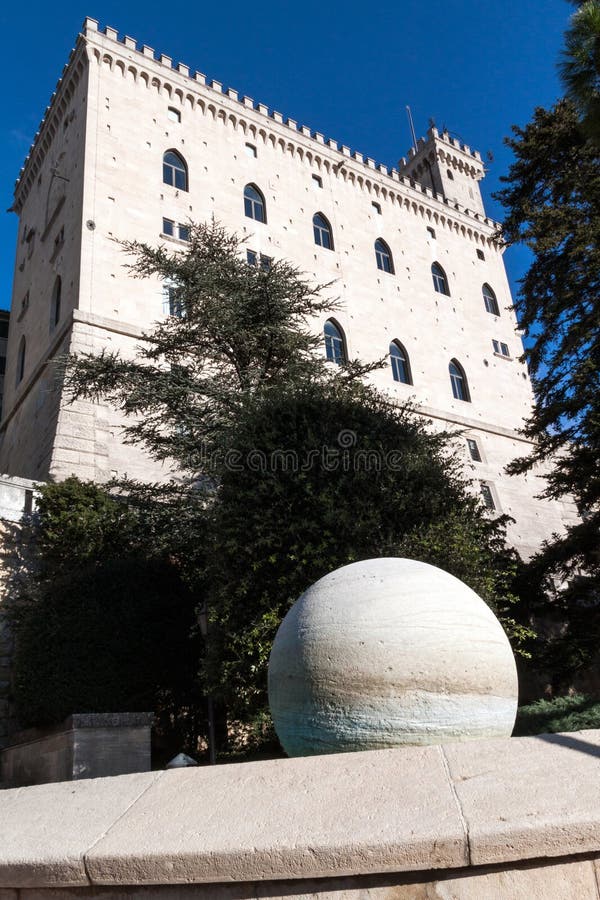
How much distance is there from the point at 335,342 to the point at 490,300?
12.1 m

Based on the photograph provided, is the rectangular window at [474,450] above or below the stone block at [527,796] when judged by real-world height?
above

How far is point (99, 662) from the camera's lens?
10.4 m

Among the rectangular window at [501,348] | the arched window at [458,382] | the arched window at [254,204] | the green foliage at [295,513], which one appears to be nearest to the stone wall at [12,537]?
the green foliage at [295,513]

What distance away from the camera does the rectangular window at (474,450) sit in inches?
1183

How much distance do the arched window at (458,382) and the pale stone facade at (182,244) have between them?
16.2 inches

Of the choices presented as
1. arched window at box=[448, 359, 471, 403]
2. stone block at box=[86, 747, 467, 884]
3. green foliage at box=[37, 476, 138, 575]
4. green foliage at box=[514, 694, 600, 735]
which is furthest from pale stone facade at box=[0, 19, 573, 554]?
stone block at box=[86, 747, 467, 884]

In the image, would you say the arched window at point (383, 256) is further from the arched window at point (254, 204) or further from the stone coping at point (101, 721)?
the stone coping at point (101, 721)

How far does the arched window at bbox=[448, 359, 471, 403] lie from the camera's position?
3161 cm

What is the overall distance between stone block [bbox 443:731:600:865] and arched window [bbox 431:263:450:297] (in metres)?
32.2

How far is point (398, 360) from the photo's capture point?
30.1 m

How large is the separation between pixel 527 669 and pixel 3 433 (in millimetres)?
21215

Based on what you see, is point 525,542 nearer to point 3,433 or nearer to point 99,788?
point 3,433

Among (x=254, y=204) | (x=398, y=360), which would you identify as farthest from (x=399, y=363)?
(x=254, y=204)

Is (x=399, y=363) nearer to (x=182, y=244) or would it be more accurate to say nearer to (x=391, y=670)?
(x=182, y=244)
